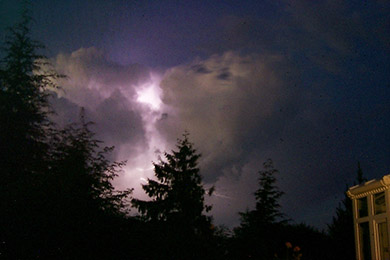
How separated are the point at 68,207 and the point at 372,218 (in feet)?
31.0

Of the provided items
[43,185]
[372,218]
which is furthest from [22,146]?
[372,218]

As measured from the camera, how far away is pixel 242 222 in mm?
32594

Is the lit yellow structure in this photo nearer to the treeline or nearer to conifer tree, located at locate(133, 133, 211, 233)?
the treeline

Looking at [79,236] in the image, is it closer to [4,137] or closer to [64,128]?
[64,128]

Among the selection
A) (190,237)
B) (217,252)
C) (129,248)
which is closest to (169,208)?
(190,237)

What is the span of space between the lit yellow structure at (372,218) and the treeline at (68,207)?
3534 millimetres

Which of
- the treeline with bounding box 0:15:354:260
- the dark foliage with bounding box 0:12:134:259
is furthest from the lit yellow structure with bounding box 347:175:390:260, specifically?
the dark foliage with bounding box 0:12:134:259

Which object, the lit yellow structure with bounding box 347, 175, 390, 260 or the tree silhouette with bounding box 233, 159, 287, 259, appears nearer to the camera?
the lit yellow structure with bounding box 347, 175, 390, 260

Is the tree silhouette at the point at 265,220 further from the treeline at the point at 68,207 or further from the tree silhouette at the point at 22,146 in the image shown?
the tree silhouette at the point at 22,146

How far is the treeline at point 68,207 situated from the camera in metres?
10.7

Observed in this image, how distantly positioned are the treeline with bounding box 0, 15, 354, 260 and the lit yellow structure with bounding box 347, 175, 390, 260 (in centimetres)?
353

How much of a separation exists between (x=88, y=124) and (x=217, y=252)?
10.2m

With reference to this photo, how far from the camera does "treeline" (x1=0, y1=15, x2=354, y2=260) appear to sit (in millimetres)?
10680

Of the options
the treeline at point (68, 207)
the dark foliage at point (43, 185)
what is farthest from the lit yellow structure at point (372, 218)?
the dark foliage at point (43, 185)
